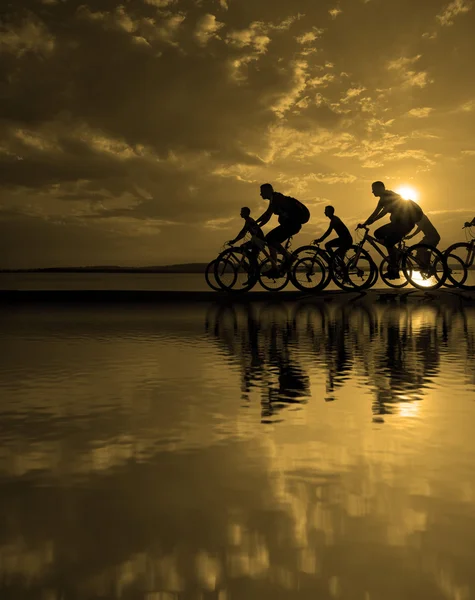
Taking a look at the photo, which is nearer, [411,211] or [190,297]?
[190,297]

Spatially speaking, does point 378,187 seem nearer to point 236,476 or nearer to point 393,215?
point 393,215

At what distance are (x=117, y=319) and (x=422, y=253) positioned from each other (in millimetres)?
8435

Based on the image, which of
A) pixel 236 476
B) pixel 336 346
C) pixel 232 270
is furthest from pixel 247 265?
pixel 236 476

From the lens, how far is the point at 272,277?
19078 millimetres

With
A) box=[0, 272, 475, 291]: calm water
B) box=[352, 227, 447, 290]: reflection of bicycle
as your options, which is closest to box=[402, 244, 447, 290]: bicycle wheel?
box=[352, 227, 447, 290]: reflection of bicycle

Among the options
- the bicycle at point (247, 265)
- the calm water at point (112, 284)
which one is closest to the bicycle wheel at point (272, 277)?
the bicycle at point (247, 265)

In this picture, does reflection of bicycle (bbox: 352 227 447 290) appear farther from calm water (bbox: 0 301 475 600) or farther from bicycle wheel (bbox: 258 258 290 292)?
calm water (bbox: 0 301 475 600)

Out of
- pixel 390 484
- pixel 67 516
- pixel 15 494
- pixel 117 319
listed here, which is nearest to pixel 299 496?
pixel 390 484

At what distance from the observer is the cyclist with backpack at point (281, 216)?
1850cm

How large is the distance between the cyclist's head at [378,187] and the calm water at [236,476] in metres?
10.1

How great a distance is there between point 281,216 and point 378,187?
7.19 feet

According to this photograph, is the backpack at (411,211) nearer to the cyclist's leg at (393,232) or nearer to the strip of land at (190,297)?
the cyclist's leg at (393,232)

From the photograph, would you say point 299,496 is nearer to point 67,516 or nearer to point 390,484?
point 390,484

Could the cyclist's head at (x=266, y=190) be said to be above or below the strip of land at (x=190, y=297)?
above
